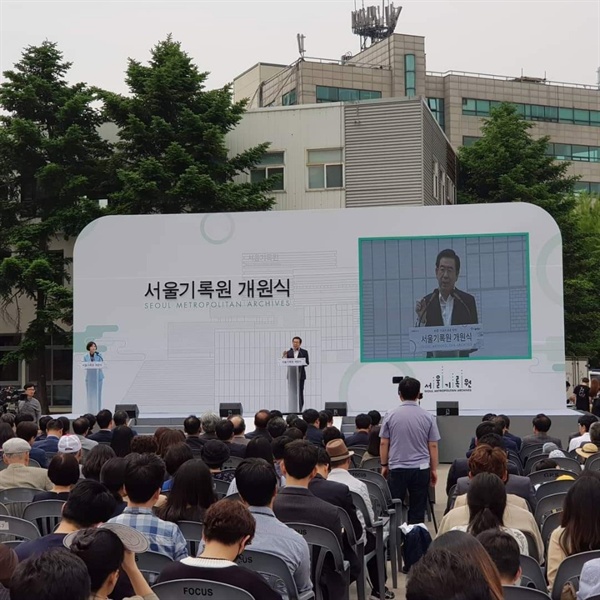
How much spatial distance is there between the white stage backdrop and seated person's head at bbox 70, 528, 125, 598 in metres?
12.7

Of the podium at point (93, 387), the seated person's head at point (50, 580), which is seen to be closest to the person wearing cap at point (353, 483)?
the seated person's head at point (50, 580)

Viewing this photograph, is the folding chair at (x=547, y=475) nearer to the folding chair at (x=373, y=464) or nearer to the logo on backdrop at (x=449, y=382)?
the folding chair at (x=373, y=464)

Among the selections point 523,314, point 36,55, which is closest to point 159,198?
point 36,55

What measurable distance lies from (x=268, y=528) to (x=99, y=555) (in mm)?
1246

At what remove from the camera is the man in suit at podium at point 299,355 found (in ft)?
49.8

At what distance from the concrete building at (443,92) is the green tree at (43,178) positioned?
47.7 ft

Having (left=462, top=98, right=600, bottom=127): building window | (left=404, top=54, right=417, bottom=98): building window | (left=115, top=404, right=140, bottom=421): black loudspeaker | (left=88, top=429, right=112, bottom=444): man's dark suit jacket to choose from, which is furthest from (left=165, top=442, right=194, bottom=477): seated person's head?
(left=462, top=98, right=600, bottom=127): building window

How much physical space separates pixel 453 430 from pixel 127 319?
19.3 ft

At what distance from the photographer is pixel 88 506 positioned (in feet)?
11.8

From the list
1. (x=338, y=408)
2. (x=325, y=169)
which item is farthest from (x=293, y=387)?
(x=325, y=169)

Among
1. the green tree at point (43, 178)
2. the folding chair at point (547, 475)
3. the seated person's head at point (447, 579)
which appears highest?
the green tree at point (43, 178)

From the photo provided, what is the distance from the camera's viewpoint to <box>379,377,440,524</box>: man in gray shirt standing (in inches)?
278

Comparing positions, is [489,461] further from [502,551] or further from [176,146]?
[176,146]

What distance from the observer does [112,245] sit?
645 inches
